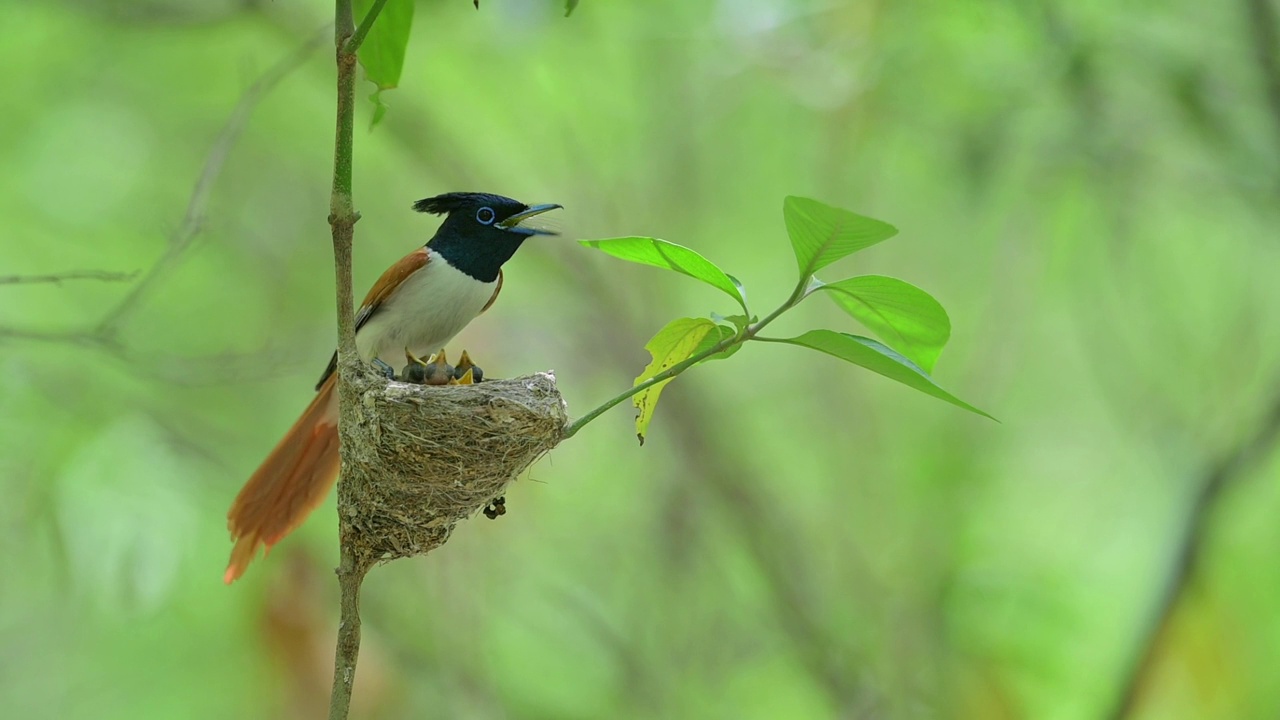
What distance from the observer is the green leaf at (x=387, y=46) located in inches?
68.8

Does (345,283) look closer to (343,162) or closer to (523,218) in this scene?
(343,162)

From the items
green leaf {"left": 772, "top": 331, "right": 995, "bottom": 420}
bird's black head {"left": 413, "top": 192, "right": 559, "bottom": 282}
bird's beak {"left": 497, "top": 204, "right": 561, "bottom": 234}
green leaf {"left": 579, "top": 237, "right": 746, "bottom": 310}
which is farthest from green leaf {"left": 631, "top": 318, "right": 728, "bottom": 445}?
bird's black head {"left": 413, "top": 192, "right": 559, "bottom": 282}

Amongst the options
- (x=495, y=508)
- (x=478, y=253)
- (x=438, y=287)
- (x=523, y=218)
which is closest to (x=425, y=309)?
(x=438, y=287)

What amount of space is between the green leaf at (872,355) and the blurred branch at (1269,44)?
10.7 feet

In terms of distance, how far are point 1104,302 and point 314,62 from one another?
13.3 ft

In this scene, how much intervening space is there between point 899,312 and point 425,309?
183 cm

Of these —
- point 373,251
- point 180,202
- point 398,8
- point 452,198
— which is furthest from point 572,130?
point 398,8

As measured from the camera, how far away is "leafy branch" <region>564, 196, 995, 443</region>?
4.68ft

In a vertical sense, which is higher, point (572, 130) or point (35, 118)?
point (572, 130)

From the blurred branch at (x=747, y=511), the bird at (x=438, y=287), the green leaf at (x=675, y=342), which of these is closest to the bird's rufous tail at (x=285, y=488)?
the bird at (x=438, y=287)

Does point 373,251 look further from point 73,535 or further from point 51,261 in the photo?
point 73,535

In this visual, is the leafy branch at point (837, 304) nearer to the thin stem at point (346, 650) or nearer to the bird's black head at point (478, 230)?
the thin stem at point (346, 650)

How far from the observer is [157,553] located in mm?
3617

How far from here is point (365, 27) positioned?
1409mm
